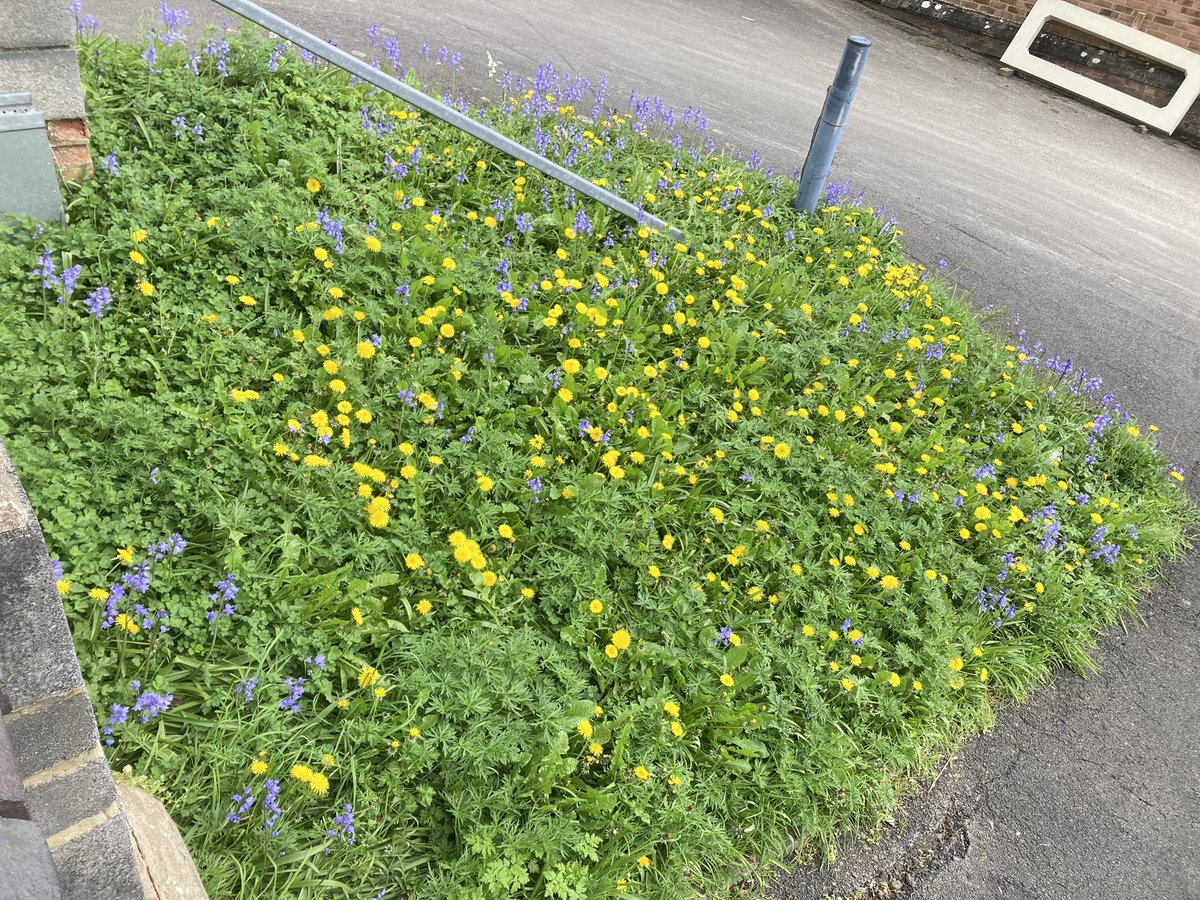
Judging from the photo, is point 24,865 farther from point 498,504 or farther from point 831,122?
point 831,122

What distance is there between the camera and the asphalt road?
3018 millimetres

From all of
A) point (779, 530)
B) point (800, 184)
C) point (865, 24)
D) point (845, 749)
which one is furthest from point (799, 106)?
point (845, 749)

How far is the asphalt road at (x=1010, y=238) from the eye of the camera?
302 centimetres

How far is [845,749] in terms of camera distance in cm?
292

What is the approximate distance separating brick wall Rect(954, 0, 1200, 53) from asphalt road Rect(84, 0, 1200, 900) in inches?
37.6

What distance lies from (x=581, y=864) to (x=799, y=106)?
6.75m

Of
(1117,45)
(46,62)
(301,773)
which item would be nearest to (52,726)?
(301,773)

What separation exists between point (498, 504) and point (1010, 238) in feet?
17.6

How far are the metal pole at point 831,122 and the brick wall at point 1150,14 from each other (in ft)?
25.2

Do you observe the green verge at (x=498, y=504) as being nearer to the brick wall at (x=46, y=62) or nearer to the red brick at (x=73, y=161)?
the red brick at (x=73, y=161)

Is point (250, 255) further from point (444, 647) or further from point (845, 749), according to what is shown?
point (845, 749)

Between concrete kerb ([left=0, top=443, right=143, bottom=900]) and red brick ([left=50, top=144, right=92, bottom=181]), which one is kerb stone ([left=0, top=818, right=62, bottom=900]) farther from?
red brick ([left=50, top=144, right=92, bottom=181])

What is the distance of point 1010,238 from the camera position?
657 centimetres

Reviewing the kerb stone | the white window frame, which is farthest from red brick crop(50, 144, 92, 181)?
the white window frame
